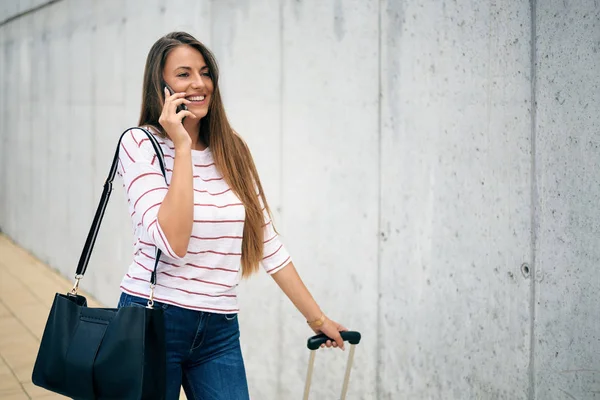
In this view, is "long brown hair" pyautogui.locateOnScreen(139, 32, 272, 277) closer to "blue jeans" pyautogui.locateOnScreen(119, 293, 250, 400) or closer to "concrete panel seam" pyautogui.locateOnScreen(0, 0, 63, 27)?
"blue jeans" pyautogui.locateOnScreen(119, 293, 250, 400)

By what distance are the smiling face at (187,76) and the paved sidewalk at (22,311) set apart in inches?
115

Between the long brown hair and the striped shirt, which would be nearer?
the striped shirt

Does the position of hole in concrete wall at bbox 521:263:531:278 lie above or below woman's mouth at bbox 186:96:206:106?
below

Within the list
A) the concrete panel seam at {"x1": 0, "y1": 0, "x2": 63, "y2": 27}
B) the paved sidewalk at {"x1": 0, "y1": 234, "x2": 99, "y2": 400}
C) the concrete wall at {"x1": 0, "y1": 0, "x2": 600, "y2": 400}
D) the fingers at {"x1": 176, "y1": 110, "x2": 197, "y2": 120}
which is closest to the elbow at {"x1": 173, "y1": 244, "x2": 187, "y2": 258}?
the fingers at {"x1": 176, "y1": 110, "x2": 197, "y2": 120}

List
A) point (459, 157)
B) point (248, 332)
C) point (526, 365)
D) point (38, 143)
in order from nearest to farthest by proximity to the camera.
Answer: point (526, 365), point (459, 157), point (248, 332), point (38, 143)

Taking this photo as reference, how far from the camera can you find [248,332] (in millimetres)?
4547

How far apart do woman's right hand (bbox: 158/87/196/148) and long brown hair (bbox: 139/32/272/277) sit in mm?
91

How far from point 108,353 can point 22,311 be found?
188 inches

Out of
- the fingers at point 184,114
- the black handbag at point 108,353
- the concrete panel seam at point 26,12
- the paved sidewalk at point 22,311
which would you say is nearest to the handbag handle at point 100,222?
the black handbag at point 108,353

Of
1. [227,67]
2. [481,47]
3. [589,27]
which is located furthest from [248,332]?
[589,27]

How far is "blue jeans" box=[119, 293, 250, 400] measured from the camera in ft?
7.79

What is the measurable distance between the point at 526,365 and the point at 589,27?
1.27m

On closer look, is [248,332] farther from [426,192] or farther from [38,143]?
[38,143]

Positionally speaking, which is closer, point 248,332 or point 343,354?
point 343,354
